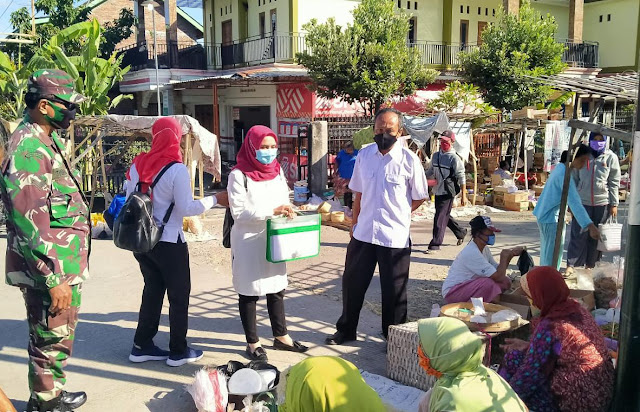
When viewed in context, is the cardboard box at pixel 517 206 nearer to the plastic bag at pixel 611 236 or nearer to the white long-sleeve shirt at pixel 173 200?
the plastic bag at pixel 611 236

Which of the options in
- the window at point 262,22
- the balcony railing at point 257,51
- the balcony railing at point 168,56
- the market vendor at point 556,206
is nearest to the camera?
the market vendor at point 556,206

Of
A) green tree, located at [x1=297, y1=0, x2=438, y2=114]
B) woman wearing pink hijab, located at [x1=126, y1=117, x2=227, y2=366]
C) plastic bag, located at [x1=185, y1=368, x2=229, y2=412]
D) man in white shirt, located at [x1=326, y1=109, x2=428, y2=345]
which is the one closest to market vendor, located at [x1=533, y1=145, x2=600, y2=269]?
man in white shirt, located at [x1=326, y1=109, x2=428, y2=345]

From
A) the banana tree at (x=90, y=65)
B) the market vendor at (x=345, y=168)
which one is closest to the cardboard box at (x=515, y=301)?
the market vendor at (x=345, y=168)

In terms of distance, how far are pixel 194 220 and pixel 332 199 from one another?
14.7 feet

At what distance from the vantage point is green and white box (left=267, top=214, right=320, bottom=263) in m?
4.30

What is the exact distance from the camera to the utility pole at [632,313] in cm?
272

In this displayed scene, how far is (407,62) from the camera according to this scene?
600 inches

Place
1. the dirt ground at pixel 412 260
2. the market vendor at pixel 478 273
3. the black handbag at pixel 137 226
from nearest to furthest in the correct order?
the black handbag at pixel 137 226 → the market vendor at pixel 478 273 → the dirt ground at pixel 412 260

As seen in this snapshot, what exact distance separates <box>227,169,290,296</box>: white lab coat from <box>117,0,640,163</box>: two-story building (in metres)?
11.3

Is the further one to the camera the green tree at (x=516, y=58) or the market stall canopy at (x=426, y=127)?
the green tree at (x=516, y=58)

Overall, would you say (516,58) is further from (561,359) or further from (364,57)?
(561,359)

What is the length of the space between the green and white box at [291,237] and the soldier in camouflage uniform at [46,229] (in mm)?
1276

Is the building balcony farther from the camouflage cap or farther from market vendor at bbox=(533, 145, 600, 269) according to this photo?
the camouflage cap

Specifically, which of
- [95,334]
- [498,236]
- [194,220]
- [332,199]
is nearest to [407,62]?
[332,199]
